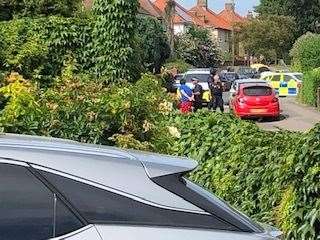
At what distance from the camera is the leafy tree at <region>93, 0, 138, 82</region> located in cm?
1556

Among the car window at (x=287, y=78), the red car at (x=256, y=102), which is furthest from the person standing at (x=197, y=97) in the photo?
the car window at (x=287, y=78)

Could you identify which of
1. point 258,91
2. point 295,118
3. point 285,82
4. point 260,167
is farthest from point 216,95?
point 260,167

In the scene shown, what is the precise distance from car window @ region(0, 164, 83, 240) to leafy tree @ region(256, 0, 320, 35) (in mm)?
84558

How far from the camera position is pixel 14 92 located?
838 centimetres

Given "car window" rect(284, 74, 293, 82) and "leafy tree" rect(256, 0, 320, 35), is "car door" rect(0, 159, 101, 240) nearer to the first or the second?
"car window" rect(284, 74, 293, 82)

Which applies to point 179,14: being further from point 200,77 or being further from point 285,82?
point 200,77

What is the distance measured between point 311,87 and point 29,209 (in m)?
30.4

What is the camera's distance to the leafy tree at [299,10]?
283 feet

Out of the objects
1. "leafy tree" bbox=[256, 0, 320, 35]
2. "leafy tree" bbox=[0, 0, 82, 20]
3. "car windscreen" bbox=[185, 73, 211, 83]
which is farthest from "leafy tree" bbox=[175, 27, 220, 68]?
"leafy tree" bbox=[0, 0, 82, 20]

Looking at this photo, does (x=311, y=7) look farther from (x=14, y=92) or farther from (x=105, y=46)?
(x=14, y=92)

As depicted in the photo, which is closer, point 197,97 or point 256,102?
point 197,97

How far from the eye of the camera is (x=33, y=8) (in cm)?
1677

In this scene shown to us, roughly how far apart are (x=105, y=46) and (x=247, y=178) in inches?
329

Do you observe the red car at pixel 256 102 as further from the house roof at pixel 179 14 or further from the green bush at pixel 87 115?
the house roof at pixel 179 14
